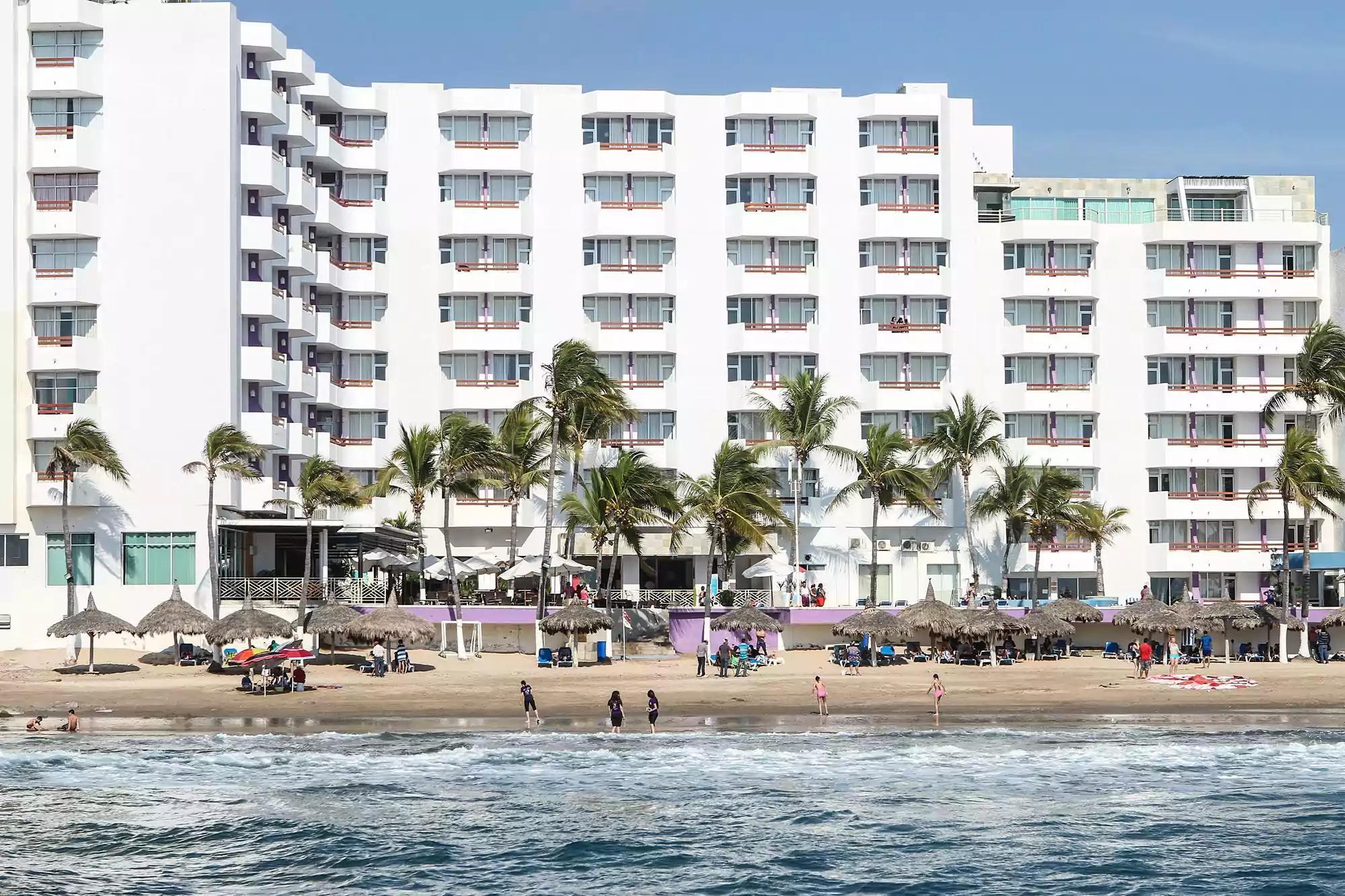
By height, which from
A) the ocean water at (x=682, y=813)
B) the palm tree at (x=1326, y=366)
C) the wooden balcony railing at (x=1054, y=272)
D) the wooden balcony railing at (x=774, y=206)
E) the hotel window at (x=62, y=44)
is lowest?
the ocean water at (x=682, y=813)

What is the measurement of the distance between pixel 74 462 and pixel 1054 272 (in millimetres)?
49674

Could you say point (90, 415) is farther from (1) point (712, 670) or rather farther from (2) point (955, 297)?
(2) point (955, 297)

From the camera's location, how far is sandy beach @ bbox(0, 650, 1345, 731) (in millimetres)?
59500

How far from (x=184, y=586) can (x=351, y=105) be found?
2731 cm

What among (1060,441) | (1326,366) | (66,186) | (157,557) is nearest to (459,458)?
(157,557)

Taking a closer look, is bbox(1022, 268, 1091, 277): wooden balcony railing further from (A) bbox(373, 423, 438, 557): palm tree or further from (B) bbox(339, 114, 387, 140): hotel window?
(B) bbox(339, 114, 387, 140): hotel window

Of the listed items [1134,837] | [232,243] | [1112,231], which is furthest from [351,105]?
[1134,837]

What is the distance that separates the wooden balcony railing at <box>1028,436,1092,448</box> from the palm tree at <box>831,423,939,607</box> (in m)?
9.00

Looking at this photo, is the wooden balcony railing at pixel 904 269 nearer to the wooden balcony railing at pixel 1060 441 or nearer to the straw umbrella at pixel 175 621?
the wooden balcony railing at pixel 1060 441

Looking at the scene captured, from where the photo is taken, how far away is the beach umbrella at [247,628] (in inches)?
2544

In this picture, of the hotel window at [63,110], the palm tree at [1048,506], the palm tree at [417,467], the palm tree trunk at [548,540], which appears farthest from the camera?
the palm tree at [1048,506]

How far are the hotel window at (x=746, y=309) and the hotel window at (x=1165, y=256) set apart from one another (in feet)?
68.1

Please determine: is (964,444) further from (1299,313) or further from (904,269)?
(1299,313)

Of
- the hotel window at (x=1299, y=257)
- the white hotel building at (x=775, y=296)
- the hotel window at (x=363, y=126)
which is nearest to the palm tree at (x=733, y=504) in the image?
the white hotel building at (x=775, y=296)
